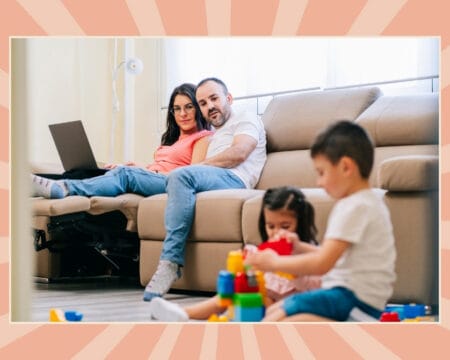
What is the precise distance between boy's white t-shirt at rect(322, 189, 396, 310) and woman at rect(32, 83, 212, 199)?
0.71 meters

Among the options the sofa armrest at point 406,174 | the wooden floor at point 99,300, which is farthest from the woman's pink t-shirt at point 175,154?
the sofa armrest at point 406,174

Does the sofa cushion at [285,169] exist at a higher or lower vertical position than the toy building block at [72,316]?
higher

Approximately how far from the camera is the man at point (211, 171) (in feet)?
4.91

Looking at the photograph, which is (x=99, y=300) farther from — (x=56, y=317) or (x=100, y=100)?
(x=100, y=100)

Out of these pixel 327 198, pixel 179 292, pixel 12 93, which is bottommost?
pixel 179 292

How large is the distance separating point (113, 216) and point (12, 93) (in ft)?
3.22

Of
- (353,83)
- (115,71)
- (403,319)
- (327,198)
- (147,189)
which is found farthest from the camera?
(115,71)

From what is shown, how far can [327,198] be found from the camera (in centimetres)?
104

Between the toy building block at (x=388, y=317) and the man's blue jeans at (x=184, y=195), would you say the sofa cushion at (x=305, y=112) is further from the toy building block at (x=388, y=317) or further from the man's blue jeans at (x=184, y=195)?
the toy building block at (x=388, y=317)

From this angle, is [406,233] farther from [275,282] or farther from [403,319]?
[275,282]

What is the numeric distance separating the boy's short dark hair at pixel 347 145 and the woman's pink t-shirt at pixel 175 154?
2.42ft

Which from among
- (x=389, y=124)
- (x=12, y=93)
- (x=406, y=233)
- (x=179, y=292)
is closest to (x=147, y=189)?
(x=179, y=292)

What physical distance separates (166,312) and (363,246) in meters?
0.32

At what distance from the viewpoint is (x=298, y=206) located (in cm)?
105
